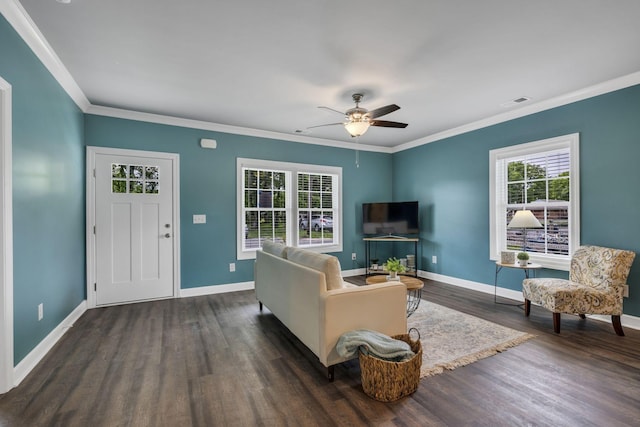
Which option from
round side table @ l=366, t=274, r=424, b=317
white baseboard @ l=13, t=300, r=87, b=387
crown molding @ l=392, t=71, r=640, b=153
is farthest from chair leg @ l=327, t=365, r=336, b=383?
crown molding @ l=392, t=71, r=640, b=153

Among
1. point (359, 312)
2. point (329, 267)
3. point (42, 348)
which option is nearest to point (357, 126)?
point (329, 267)

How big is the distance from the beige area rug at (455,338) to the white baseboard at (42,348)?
9.72ft

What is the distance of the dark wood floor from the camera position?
183 centimetres

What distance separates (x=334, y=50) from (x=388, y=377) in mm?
2589

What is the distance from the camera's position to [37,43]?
2477mm

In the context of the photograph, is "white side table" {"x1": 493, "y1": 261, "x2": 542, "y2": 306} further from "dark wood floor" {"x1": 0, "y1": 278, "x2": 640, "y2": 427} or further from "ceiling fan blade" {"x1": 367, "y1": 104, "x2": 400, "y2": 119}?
"ceiling fan blade" {"x1": 367, "y1": 104, "x2": 400, "y2": 119}

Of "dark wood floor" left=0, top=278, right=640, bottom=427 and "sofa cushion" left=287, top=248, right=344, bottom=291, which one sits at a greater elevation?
"sofa cushion" left=287, top=248, right=344, bottom=291

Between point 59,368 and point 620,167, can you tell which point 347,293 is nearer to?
point 59,368

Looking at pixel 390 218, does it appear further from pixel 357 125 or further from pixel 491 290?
pixel 357 125

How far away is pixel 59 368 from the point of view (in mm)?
2410

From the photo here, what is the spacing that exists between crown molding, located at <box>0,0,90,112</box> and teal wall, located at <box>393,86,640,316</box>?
5.27 m

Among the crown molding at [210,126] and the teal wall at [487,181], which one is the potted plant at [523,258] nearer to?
the teal wall at [487,181]

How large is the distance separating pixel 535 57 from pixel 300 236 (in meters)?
4.10

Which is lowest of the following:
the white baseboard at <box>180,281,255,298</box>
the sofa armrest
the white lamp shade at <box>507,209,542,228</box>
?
the white baseboard at <box>180,281,255,298</box>
